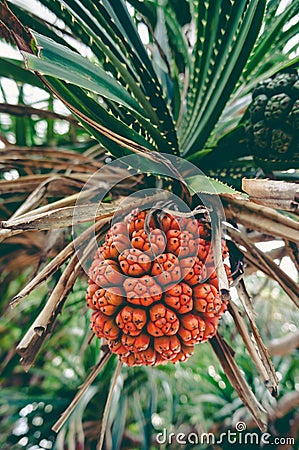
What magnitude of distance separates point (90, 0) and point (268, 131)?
1.20ft

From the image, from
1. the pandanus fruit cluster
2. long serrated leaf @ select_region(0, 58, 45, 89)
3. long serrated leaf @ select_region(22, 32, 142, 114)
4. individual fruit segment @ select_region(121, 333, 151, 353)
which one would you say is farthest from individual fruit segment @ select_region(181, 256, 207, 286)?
long serrated leaf @ select_region(0, 58, 45, 89)

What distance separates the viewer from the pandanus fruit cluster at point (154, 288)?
603mm

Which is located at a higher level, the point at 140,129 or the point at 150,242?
the point at 140,129

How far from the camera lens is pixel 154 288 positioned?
0.60 metres

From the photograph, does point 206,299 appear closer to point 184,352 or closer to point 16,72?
point 184,352

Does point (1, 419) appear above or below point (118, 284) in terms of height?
below

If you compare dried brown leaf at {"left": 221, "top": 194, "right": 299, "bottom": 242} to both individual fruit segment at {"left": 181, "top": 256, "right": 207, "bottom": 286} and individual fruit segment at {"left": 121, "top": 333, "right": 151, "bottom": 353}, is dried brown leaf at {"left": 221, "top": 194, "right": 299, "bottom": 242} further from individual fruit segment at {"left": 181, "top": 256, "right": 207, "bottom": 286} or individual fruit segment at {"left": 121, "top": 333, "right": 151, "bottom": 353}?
individual fruit segment at {"left": 121, "top": 333, "right": 151, "bottom": 353}

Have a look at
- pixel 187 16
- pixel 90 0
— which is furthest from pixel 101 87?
pixel 187 16

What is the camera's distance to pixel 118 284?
24.1 inches

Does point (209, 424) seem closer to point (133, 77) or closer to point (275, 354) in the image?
point (275, 354)

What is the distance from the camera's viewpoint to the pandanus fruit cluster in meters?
0.60

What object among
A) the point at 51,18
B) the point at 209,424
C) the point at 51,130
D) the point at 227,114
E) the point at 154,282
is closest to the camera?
the point at 154,282

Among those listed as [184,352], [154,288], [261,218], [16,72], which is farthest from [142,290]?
[16,72]

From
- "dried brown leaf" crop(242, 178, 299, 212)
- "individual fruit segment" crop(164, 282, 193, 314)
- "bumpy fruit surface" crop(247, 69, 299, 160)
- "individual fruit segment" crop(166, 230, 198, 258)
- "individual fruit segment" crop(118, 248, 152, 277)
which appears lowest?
"individual fruit segment" crop(164, 282, 193, 314)
